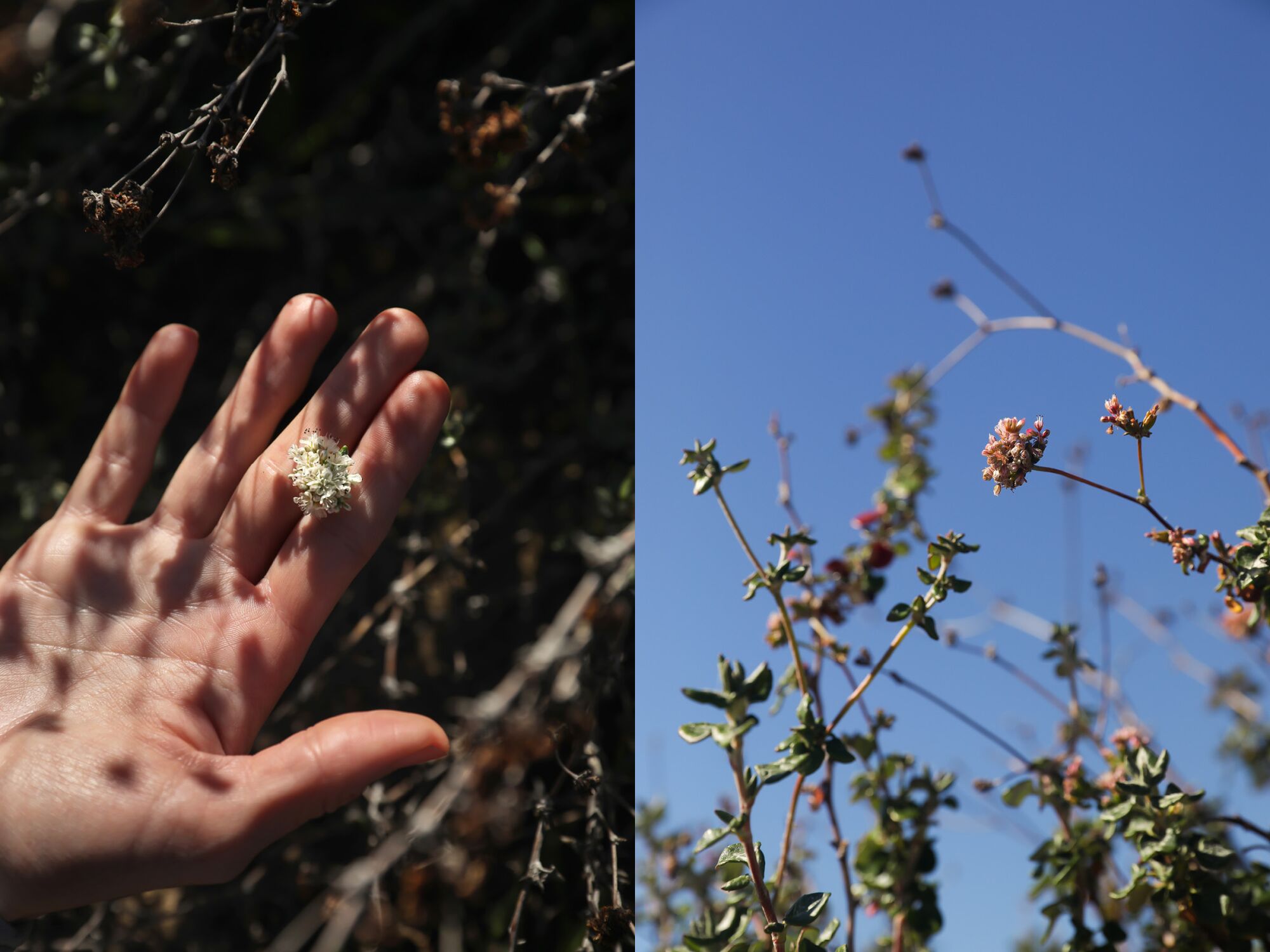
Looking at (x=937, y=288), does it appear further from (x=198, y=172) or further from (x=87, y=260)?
(x=87, y=260)

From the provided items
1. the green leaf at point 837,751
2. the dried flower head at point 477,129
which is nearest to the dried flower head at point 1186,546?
the green leaf at point 837,751

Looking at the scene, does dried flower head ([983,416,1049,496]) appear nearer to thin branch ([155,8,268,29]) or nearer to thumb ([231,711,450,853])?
thumb ([231,711,450,853])

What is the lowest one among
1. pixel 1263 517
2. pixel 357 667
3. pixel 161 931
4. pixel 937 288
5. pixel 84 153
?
pixel 161 931

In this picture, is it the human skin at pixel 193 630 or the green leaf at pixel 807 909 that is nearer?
the green leaf at pixel 807 909

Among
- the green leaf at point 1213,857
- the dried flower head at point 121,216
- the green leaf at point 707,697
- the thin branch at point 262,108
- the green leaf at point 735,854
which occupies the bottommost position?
the green leaf at point 735,854

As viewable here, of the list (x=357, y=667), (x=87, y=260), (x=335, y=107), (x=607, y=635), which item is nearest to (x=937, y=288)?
(x=607, y=635)

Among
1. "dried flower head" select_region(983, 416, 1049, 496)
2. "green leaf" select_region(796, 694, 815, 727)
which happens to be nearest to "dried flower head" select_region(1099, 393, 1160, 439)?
"dried flower head" select_region(983, 416, 1049, 496)

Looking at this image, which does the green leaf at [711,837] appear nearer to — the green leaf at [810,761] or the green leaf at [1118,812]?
the green leaf at [810,761]
